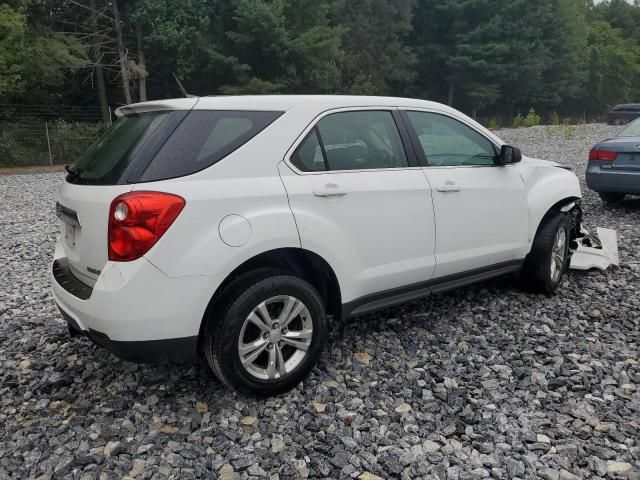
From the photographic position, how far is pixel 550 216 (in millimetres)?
4602

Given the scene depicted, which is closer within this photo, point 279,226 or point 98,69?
point 279,226

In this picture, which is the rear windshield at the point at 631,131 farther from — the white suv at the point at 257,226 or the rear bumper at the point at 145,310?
the rear bumper at the point at 145,310

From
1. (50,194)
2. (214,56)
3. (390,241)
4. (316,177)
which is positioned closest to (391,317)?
(390,241)

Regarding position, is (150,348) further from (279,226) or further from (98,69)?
(98,69)

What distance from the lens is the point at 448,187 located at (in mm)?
3666

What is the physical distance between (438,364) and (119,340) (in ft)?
6.61

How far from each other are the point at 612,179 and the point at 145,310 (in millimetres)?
7553

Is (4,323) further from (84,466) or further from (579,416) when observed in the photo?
(579,416)

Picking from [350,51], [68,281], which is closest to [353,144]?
[68,281]

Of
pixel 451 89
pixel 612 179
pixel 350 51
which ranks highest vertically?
pixel 350 51

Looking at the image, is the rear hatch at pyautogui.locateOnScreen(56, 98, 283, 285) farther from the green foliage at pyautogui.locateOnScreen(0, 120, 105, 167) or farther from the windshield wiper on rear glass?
the green foliage at pyautogui.locateOnScreen(0, 120, 105, 167)

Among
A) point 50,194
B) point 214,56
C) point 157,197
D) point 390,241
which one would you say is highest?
point 214,56

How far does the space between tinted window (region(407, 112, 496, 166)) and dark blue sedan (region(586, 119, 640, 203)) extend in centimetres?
474

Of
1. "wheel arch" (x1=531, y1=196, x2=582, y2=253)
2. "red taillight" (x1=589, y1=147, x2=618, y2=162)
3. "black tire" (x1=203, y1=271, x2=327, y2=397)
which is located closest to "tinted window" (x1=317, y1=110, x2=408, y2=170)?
"black tire" (x1=203, y1=271, x2=327, y2=397)
